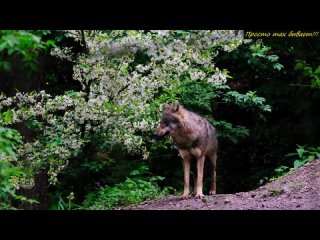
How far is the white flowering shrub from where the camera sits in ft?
27.4

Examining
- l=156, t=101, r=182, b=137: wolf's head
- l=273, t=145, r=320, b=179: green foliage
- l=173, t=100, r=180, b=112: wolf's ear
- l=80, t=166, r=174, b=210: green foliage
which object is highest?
l=173, t=100, r=180, b=112: wolf's ear

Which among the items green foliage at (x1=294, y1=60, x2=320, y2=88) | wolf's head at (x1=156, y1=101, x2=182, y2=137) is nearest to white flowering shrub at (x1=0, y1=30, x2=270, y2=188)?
wolf's head at (x1=156, y1=101, x2=182, y2=137)

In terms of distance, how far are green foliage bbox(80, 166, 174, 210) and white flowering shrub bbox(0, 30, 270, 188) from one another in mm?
671

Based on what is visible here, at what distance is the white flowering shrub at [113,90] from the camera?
8.34 metres

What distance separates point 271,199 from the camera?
7801 millimetres

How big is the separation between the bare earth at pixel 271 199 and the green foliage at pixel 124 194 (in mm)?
386

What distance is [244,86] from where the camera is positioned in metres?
11.4

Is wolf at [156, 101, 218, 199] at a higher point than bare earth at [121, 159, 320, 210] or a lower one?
higher

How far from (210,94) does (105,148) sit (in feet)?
5.85

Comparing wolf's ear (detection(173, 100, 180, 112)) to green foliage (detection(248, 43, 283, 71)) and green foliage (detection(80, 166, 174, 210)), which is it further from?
green foliage (detection(248, 43, 283, 71))

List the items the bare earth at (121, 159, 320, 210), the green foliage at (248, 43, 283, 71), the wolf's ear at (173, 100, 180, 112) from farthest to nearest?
the green foliage at (248, 43, 283, 71), the wolf's ear at (173, 100, 180, 112), the bare earth at (121, 159, 320, 210)

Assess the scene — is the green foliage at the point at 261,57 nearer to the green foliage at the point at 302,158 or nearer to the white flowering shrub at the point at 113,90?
the white flowering shrub at the point at 113,90

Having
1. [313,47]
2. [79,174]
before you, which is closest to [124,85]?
[79,174]
